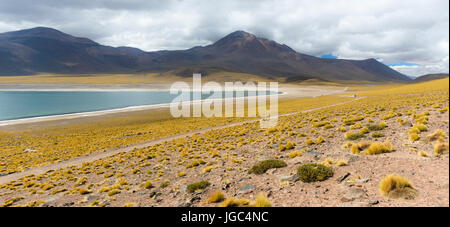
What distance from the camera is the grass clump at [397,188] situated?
17.0 ft

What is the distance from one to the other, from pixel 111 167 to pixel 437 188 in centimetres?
1722

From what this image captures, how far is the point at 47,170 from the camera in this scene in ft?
56.1

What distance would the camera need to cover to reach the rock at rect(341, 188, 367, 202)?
19.1 feet

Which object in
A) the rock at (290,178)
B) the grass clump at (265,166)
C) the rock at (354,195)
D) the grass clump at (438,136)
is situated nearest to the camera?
the rock at (354,195)

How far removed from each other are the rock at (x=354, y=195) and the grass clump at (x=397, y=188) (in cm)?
47

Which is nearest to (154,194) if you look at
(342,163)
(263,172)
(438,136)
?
(263,172)

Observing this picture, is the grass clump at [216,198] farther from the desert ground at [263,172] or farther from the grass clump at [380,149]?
the grass clump at [380,149]

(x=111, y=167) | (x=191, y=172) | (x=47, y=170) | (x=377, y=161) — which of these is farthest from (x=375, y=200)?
(x=47, y=170)

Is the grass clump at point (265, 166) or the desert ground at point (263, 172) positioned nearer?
the desert ground at point (263, 172)

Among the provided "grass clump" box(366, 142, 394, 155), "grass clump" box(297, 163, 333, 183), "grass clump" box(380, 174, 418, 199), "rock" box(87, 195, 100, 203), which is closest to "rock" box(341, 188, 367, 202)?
"grass clump" box(380, 174, 418, 199)

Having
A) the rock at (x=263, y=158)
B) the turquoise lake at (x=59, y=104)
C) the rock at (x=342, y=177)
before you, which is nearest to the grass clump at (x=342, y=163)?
the rock at (x=342, y=177)

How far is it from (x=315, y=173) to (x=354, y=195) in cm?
181

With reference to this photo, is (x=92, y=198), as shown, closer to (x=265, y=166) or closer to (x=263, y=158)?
(x=265, y=166)

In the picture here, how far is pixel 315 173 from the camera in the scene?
7758mm
